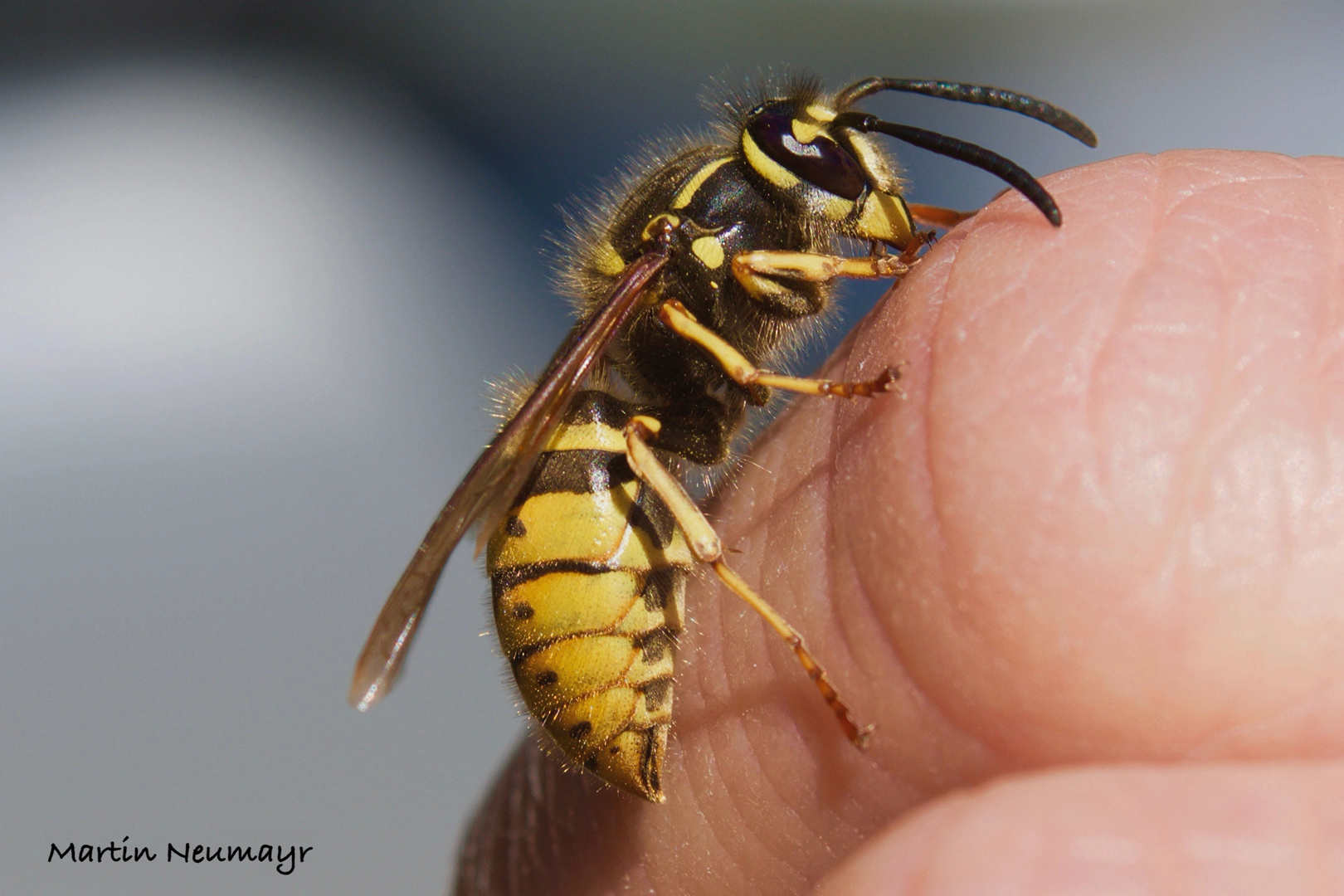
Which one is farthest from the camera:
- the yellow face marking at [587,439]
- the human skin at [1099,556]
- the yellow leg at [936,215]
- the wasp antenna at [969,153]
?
the yellow leg at [936,215]

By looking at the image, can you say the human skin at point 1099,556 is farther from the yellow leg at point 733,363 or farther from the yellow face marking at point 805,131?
the yellow face marking at point 805,131

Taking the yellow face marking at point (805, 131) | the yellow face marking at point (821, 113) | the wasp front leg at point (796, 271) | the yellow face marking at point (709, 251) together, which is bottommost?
the wasp front leg at point (796, 271)

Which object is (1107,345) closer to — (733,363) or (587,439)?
(733,363)

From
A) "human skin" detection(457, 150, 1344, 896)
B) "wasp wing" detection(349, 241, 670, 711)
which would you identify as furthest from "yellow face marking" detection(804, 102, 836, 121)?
"wasp wing" detection(349, 241, 670, 711)

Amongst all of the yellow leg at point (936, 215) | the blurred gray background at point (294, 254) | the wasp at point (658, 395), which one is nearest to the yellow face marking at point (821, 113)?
the wasp at point (658, 395)

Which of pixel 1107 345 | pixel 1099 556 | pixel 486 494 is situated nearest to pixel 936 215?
pixel 1107 345

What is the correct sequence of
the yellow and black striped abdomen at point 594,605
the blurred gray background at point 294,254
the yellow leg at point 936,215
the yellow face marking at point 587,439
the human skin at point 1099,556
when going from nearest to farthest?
the human skin at point 1099,556 → the yellow and black striped abdomen at point 594,605 → the yellow face marking at point 587,439 → the yellow leg at point 936,215 → the blurred gray background at point 294,254

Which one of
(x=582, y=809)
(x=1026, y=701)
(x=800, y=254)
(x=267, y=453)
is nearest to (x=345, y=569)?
(x=267, y=453)
